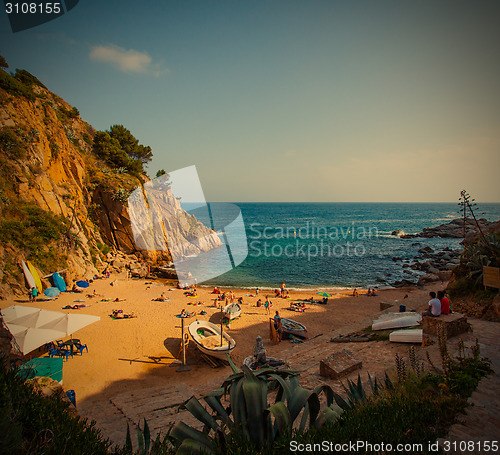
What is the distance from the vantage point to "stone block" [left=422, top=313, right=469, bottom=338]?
751cm

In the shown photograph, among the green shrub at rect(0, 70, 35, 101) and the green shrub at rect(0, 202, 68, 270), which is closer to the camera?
the green shrub at rect(0, 202, 68, 270)

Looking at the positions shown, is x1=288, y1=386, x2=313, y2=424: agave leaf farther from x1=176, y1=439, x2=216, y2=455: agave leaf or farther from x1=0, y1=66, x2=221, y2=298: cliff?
x1=0, y1=66, x2=221, y2=298: cliff

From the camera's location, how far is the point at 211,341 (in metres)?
13.1

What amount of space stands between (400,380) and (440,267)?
38.2 meters

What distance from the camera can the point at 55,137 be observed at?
30234 millimetres

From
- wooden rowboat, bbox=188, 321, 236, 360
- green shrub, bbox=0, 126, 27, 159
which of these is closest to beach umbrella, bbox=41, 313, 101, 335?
wooden rowboat, bbox=188, 321, 236, 360

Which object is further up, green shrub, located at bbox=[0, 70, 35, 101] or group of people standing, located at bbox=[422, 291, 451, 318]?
green shrub, located at bbox=[0, 70, 35, 101]

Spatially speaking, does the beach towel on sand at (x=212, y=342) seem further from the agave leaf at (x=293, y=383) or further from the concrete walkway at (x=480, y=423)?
the concrete walkway at (x=480, y=423)

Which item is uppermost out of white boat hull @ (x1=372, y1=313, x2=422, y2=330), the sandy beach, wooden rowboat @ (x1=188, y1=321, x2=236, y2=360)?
white boat hull @ (x1=372, y1=313, x2=422, y2=330)

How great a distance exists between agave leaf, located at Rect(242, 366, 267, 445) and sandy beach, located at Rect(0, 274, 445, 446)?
6.39 m

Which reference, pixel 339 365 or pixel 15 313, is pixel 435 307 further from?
pixel 15 313

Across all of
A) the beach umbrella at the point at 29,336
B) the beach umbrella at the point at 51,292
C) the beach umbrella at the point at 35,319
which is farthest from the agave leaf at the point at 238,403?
the beach umbrella at the point at 51,292

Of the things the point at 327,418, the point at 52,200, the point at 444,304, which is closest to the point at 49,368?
the point at 327,418

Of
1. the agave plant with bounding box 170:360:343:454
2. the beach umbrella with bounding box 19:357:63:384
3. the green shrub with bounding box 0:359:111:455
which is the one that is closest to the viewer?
the green shrub with bounding box 0:359:111:455
